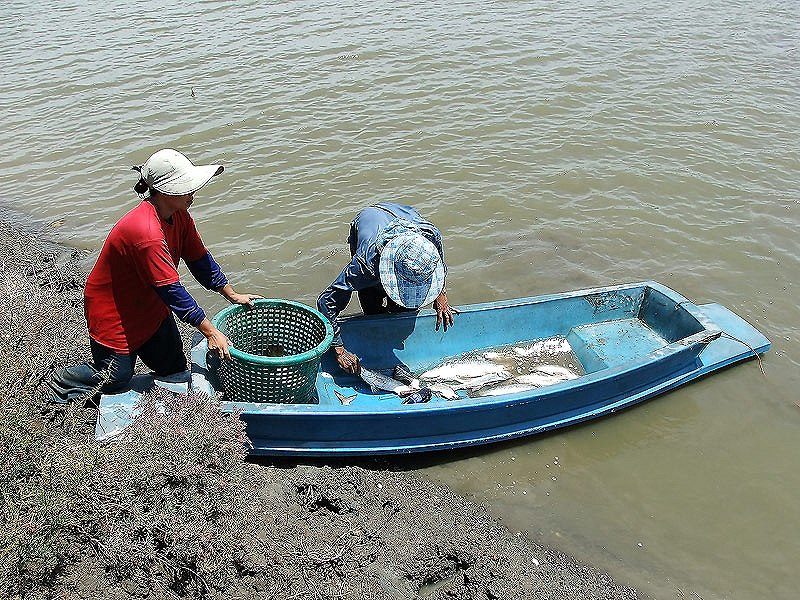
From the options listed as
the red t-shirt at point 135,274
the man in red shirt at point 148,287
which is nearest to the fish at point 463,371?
the man in red shirt at point 148,287

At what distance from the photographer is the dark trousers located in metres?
4.48

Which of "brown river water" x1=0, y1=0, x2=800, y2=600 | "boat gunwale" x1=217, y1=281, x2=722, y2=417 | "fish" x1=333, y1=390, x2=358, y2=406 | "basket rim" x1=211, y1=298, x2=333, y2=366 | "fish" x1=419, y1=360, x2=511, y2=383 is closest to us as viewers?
"basket rim" x1=211, y1=298, x2=333, y2=366

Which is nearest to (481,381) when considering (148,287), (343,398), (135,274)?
(343,398)

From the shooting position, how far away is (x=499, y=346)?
247 inches

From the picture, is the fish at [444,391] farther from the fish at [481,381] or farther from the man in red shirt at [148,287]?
the man in red shirt at [148,287]

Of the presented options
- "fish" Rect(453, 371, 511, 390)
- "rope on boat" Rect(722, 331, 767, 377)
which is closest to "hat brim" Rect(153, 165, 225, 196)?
"fish" Rect(453, 371, 511, 390)

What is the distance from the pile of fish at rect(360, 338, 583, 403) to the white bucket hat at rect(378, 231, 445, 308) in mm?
987

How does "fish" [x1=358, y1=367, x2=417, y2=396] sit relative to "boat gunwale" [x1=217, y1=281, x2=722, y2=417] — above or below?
below

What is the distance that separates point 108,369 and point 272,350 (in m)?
1.16

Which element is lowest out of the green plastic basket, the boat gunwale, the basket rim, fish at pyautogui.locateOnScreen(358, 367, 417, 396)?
fish at pyautogui.locateOnScreen(358, 367, 417, 396)

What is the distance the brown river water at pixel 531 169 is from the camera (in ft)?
16.9

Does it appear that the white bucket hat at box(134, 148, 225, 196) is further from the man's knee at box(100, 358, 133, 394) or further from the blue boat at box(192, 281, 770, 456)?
the blue boat at box(192, 281, 770, 456)

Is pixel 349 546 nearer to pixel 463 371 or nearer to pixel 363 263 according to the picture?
pixel 363 263

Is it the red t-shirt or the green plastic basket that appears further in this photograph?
the green plastic basket
